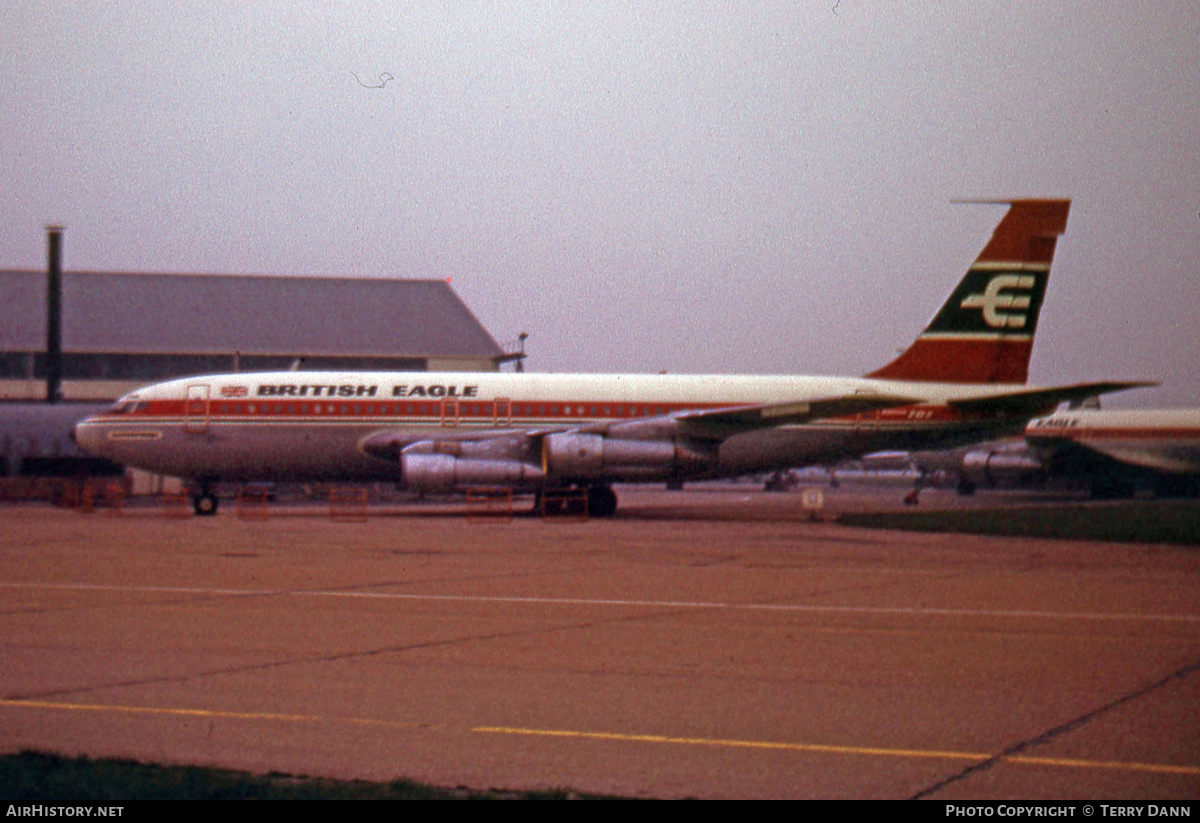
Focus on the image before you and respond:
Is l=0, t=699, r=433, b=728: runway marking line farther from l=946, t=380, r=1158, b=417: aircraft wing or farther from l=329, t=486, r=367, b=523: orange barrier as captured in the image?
l=946, t=380, r=1158, b=417: aircraft wing

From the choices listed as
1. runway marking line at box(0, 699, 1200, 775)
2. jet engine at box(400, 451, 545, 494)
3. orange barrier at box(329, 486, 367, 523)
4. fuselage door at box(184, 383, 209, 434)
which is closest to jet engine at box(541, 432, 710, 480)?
jet engine at box(400, 451, 545, 494)

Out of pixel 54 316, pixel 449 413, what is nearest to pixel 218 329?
pixel 54 316

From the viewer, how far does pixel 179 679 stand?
8.28 meters

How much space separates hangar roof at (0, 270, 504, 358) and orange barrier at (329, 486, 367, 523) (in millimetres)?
12925

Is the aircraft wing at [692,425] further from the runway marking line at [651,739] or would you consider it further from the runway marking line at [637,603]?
the runway marking line at [651,739]

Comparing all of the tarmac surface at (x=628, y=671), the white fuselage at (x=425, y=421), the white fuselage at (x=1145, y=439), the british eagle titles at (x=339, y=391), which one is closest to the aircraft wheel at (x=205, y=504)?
the white fuselage at (x=425, y=421)

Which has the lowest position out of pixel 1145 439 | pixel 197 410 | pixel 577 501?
pixel 577 501

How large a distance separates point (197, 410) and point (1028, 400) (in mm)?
19996

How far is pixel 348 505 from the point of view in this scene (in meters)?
39.5

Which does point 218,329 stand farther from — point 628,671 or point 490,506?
point 628,671

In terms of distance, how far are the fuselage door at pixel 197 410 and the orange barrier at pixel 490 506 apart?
6.72 metres

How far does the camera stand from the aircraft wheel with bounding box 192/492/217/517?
3066 centimetres

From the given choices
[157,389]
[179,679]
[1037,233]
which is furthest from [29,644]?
[1037,233]

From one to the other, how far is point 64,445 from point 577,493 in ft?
70.3
